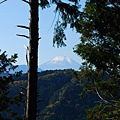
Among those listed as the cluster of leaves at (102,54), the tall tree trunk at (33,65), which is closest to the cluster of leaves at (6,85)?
the cluster of leaves at (102,54)

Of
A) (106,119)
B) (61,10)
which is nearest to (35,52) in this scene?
(61,10)

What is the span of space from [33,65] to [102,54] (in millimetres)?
12228

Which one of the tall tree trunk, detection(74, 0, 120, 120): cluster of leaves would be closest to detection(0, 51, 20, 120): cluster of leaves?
detection(74, 0, 120, 120): cluster of leaves

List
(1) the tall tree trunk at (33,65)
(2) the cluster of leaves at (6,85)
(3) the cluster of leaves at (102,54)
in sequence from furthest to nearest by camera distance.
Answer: (2) the cluster of leaves at (6,85)
(3) the cluster of leaves at (102,54)
(1) the tall tree trunk at (33,65)

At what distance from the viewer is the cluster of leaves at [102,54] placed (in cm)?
1639

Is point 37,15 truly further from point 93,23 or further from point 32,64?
point 93,23

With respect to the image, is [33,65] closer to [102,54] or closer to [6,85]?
[102,54]

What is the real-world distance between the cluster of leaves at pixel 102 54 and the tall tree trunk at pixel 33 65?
8423 millimetres

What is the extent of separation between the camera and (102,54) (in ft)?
58.4

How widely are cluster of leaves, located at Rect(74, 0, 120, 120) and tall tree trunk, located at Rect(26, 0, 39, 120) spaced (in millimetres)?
8423

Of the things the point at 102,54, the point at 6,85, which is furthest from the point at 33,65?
the point at 6,85

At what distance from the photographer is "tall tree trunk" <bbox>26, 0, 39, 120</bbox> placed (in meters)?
5.84

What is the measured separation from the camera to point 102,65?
18000 millimetres

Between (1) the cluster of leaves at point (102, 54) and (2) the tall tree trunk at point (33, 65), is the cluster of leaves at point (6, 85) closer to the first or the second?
(1) the cluster of leaves at point (102, 54)
